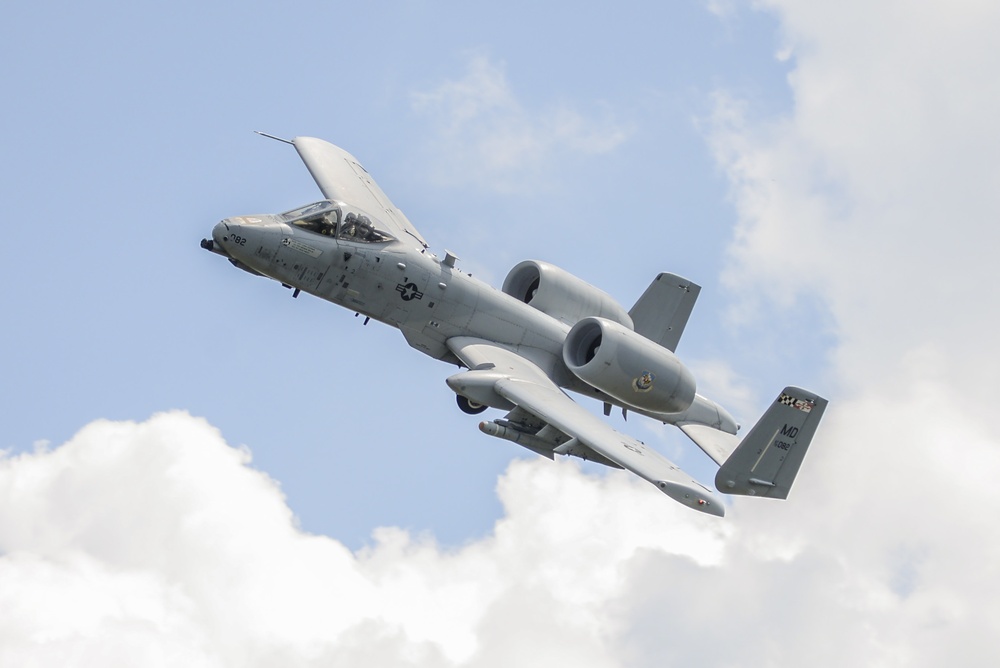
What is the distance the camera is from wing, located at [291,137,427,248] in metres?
40.5

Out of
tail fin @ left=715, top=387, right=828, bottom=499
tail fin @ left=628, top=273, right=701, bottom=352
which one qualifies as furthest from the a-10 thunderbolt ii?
tail fin @ left=628, top=273, right=701, bottom=352

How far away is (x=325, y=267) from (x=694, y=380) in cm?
979

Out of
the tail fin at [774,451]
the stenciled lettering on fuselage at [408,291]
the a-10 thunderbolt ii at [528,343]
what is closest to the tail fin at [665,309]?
the a-10 thunderbolt ii at [528,343]

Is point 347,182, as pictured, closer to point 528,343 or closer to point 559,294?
point 559,294

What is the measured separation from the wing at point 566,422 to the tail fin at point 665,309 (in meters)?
4.65

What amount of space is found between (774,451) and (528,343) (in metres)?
7.73

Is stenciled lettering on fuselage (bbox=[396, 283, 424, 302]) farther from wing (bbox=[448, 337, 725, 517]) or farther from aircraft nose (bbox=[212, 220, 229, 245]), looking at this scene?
aircraft nose (bbox=[212, 220, 229, 245])

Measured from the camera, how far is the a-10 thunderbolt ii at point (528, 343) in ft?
112

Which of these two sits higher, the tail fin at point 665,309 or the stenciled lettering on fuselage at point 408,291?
the tail fin at point 665,309

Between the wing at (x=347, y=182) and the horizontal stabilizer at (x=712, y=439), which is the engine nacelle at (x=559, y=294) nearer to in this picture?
the wing at (x=347, y=182)

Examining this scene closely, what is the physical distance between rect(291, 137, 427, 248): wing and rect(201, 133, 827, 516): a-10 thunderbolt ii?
123 mm

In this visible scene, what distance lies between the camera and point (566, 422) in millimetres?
34469

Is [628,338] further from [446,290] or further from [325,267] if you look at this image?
[325,267]

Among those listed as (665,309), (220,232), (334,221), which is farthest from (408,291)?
(665,309)
